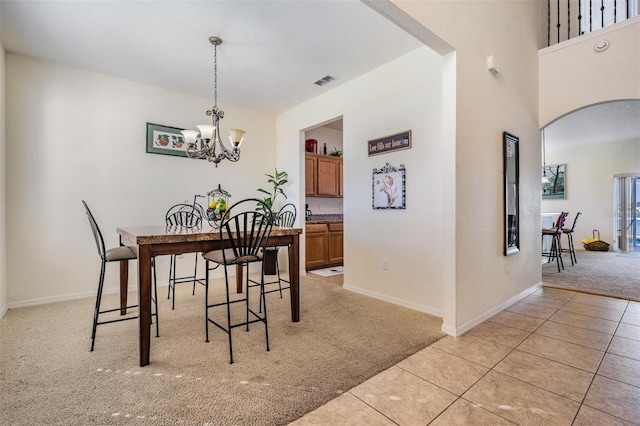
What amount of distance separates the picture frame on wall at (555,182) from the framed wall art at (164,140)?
9.35m

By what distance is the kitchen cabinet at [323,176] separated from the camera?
5.44m

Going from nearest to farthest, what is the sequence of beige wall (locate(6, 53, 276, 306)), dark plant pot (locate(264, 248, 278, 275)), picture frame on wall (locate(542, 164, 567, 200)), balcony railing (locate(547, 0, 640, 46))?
beige wall (locate(6, 53, 276, 306)) → balcony railing (locate(547, 0, 640, 46)) → dark plant pot (locate(264, 248, 278, 275)) → picture frame on wall (locate(542, 164, 567, 200))

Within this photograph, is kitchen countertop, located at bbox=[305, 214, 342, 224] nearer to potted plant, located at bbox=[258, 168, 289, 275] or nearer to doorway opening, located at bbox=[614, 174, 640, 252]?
potted plant, located at bbox=[258, 168, 289, 275]

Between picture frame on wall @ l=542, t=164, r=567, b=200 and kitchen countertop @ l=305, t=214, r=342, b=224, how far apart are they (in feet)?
21.4

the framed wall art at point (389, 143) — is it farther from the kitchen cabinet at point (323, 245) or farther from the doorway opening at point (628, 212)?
the doorway opening at point (628, 212)

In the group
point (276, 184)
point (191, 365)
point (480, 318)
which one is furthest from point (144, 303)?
point (276, 184)

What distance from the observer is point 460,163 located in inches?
99.5

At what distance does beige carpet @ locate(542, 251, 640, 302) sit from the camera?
3.80 meters

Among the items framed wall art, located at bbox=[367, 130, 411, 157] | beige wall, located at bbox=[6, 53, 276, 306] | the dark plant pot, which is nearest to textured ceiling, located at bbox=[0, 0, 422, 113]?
beige wall, located at bbox=[6, 53, 276, 306]

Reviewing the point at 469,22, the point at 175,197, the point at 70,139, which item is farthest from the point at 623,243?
the point at 70,139

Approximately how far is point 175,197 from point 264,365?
10.2 feet

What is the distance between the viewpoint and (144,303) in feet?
6.79

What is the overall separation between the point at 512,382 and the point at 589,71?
370 cm

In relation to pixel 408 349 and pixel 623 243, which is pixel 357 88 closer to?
pixel 408 349
